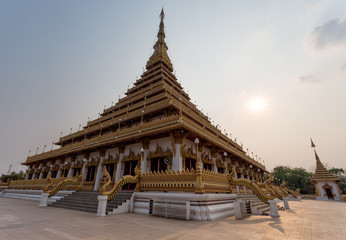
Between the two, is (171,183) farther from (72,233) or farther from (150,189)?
(72,233)

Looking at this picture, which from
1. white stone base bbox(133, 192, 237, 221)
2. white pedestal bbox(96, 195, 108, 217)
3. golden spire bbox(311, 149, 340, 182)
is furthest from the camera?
golden spire bbox(311, 149, 340, 182)

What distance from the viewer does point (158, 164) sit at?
41.4ft

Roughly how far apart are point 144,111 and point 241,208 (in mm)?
11601

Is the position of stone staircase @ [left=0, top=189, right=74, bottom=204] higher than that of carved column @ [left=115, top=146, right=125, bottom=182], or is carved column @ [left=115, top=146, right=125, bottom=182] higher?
carved column @ [left=115, top=146, right=125, bottom=182]

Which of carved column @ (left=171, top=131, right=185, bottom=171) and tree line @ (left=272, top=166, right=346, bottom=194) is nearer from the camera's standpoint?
carved column @ (left=171, top=131, right=185, bottom=171)

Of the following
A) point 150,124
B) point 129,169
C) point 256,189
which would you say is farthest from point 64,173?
point 256,189

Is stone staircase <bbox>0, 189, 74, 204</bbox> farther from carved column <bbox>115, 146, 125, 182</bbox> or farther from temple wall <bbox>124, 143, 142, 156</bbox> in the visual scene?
temple wall <bbox>124, 143, 142, 156</bbox>

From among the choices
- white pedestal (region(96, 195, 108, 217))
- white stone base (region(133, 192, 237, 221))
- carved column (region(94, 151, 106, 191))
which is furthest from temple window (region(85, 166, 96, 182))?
white pedestal (region(96, 195, 108, 217))

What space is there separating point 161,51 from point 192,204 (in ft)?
92.2

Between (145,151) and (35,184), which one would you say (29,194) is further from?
(145,151)

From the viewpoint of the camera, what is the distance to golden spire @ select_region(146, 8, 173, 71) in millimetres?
28544

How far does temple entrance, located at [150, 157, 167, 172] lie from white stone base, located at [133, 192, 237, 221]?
2.97 m

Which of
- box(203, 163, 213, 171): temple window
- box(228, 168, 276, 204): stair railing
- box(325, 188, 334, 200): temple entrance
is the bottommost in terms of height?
box(325, 188, 334, 200): temple entrance

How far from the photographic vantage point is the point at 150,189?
32.0 ft
